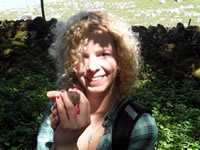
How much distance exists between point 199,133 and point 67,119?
340 cm

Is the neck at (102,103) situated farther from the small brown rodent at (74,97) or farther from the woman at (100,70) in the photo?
the small brown rodent at (74,97)

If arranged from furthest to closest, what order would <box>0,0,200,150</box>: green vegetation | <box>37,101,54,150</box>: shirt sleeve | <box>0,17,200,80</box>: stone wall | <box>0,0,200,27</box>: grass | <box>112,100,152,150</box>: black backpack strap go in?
1. <box>0,0,200,27</box>: grass
2. <box>0,17,200,80</box>: stone wall
3. <box>0,0,200,150</box>: green vegetation
4. <box>37,101,54,150</box>: shirt sleeve
5. <box>112,100,152,150</box>: black backpack strap

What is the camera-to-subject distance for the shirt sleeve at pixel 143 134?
1392mm

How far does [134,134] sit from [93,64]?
290 millimetres

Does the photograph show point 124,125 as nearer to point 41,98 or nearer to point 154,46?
point 41,98

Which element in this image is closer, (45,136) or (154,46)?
(45,136)

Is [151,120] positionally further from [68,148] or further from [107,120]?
[68,148]

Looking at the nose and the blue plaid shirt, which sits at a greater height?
the nose

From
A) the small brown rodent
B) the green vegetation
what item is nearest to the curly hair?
the small brown rodent

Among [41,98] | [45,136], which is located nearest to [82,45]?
[45,136]

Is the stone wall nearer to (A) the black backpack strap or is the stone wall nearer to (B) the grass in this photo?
(A) the black backpack strap

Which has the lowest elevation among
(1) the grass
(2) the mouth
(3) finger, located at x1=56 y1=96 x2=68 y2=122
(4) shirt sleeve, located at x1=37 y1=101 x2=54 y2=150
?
(1) the grass

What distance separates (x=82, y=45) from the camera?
146cm

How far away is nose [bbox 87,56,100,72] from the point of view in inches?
54.7
